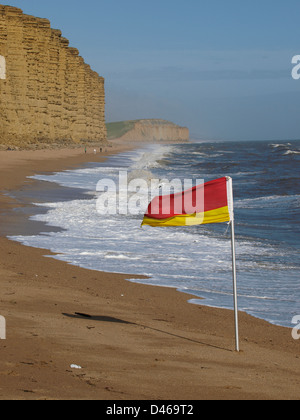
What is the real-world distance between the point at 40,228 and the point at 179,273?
5404mm

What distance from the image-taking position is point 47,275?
963 cm

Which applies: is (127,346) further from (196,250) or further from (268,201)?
(268,201)

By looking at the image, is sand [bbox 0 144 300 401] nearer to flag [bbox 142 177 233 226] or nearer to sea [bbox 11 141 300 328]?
sea [bbox 11 141 300 328]

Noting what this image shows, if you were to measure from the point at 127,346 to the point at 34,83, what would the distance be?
201 feet

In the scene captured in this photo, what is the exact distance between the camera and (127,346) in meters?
6.05

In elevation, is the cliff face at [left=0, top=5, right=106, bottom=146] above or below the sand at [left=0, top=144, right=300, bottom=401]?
above

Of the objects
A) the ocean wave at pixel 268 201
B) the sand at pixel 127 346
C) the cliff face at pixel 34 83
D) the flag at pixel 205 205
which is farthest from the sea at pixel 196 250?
the cliff face at pixel 34 83

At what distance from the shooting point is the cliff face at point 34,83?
191 ft

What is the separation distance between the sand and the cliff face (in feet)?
162

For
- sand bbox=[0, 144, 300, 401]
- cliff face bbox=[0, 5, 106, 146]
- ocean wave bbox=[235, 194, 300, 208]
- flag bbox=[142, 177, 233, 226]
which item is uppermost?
cliff face bbox=[0, 5, 106, 146]

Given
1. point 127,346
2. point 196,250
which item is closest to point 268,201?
point 196,250

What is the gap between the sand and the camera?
190 inches

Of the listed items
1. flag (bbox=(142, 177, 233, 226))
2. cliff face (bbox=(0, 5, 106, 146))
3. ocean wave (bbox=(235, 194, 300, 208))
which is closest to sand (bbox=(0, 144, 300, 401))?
flag (bbox=(142, 177, 233, 226))

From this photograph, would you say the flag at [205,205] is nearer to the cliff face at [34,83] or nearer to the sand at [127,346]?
the sand at [127,346]
